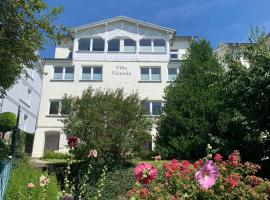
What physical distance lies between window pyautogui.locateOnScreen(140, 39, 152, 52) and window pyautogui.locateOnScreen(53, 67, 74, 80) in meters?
6.40

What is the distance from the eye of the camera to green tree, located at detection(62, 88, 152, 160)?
1903 cm

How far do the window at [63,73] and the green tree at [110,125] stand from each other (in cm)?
1314

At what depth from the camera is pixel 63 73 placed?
33.8m

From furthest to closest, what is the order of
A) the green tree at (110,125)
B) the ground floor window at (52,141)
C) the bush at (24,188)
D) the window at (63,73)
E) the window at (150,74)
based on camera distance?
the window at (150,74) < the window at (63,73) < the ground floor window at (52,141) < the green tree at (110,125) < the bush at (24,188)

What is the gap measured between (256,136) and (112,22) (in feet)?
72.7

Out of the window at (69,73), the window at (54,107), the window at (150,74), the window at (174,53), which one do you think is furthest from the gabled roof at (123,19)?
the window at (54,107)

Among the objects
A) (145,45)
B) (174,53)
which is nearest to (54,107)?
(145,45)

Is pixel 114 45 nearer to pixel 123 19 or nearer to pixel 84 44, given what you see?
pixel 123 19

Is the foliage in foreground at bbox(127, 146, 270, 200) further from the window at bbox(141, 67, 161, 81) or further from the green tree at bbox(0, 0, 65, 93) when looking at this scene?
the window at bbox(141, 67, 161, 81)

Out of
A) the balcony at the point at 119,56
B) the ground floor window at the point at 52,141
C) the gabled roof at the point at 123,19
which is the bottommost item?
the ground floor window at the point at 52,141

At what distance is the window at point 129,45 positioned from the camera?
115 ft

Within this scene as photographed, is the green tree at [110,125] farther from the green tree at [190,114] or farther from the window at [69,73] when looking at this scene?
the window at [69,73]

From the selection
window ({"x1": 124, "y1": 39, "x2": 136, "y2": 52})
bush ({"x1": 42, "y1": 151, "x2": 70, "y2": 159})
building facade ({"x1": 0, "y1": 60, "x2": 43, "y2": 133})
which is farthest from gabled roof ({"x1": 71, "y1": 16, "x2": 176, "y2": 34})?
bush ({"x1": 42, "y1": 151, "x2": 70, "y2": 159})

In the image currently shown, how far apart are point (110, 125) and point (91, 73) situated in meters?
15.0
